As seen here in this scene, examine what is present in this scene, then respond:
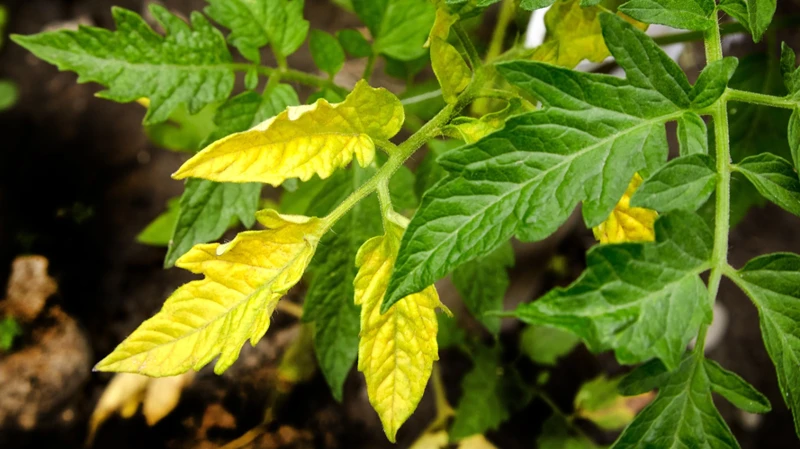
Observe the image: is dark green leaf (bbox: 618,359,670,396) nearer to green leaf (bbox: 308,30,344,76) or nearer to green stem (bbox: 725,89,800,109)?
green stem (bbox: 725,89,800,109)

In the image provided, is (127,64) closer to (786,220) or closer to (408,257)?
(408,257)

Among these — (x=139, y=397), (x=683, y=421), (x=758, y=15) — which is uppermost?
(x=758, y=15)

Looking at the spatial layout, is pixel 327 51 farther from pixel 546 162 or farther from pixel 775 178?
pixel 775 178

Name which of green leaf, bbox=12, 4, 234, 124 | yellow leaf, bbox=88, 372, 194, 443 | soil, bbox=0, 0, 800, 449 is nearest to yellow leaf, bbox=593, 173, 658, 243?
green leaf, bbox=12, 4, 234, 124

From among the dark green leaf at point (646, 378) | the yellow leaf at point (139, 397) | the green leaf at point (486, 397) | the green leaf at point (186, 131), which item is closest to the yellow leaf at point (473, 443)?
the green leaf at point (486, 397)

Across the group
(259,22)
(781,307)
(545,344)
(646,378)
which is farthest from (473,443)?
(259,22)

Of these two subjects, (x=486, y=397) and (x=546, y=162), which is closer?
(x=546, y=162)

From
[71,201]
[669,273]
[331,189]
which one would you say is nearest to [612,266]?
[669,273]
